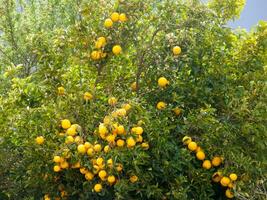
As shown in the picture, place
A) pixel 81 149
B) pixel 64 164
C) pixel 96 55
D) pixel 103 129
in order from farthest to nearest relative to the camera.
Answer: pixel 96 55 → pixel 64 164 → pixel 81 149 → pixel 103 129

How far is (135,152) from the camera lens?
4684mm

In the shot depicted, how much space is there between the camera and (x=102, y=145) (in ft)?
16.1

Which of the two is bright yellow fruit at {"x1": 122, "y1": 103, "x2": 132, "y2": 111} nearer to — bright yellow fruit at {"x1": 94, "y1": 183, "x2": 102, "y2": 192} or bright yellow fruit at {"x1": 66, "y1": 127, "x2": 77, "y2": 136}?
bright yellow fruit at {"x1": 66, "y1": 127, "x2": 77, "y2": 136}

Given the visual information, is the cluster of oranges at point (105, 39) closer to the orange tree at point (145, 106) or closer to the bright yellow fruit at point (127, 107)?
the orange tree at point (145, 106)

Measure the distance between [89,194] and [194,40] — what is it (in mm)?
1856

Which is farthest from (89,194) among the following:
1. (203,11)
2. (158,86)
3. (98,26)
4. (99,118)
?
(203,11)

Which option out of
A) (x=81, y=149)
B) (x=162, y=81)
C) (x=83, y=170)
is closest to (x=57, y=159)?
(x=83, y=170)

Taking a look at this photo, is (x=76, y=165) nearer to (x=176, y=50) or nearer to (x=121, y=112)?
(x=121, y=112)

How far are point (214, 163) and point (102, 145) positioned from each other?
3.56ft

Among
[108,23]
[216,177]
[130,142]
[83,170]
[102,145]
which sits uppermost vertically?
[108,23]

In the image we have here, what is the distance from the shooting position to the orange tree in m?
4.92

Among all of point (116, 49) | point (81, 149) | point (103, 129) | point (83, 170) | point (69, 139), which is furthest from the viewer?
point (116, 49)

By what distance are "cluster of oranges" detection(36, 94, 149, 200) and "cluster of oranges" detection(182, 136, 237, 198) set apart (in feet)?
1.37

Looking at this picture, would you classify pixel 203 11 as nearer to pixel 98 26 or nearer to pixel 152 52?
pixel 152 52
